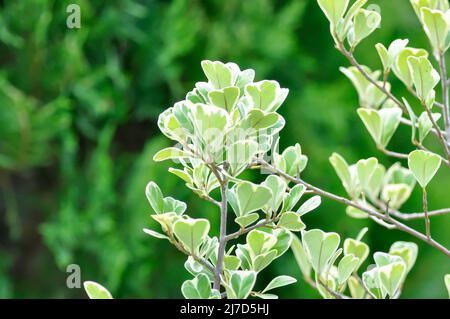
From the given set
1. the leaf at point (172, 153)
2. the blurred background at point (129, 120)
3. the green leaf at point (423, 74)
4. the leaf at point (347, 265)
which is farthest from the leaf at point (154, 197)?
the blurred background at point (129, 120)

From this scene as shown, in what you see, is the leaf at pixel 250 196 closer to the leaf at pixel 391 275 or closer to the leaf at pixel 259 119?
the leaf at pixel 259 119

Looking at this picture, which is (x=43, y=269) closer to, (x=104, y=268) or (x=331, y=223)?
(x=104, y=268)

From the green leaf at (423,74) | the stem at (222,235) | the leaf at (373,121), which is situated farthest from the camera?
the leaf at (373,121)

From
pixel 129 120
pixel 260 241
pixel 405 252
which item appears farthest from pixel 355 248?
pixel 129 120

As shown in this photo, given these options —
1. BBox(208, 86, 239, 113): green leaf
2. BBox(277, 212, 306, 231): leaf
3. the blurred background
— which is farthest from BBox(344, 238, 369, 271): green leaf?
the blurred background

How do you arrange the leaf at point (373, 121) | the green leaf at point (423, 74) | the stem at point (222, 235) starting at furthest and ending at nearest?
the leaf at point (373, 121) < the green leaf at point (423, 74) < the stem at point (222, 235)
